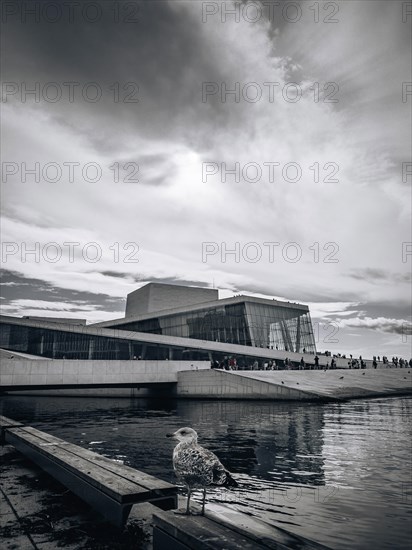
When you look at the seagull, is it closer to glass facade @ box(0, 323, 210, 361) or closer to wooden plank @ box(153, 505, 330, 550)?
wooden plank @ box(153, 505, 330, 550)

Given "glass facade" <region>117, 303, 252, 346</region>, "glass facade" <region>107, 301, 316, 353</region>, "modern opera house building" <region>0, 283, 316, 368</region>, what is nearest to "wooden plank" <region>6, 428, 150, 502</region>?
"modern opera house building" <region>0, 283, 316, 368</region>

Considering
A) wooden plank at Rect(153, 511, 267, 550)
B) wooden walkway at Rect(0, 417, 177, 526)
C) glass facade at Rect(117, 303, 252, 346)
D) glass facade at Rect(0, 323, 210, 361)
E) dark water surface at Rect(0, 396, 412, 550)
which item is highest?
glass facade at Rect(117, 303, 252, 346)

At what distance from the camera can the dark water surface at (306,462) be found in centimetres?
655

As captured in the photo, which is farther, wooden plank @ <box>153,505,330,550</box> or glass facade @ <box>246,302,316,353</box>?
glass facade @ <box>246,302,316,353</box>

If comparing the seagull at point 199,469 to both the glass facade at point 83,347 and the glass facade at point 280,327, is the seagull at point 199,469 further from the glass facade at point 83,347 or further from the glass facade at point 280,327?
the glass facade at point 280,327

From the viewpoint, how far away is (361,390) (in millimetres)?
34875

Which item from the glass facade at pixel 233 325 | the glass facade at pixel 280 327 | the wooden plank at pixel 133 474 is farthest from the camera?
the glass facade at pixel 280 327

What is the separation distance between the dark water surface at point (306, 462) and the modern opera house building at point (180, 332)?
35777 mm

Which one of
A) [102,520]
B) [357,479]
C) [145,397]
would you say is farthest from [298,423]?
[145,397]

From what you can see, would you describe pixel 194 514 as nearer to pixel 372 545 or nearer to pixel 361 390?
pixel 372 545

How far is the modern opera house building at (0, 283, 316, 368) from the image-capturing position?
56.8 metres

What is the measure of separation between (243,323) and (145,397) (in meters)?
24.9

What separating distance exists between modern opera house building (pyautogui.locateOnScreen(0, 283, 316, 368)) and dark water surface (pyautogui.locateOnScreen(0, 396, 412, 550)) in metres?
35.8

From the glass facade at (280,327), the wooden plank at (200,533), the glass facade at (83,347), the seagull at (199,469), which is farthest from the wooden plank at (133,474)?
the glass facade at (280,327)
